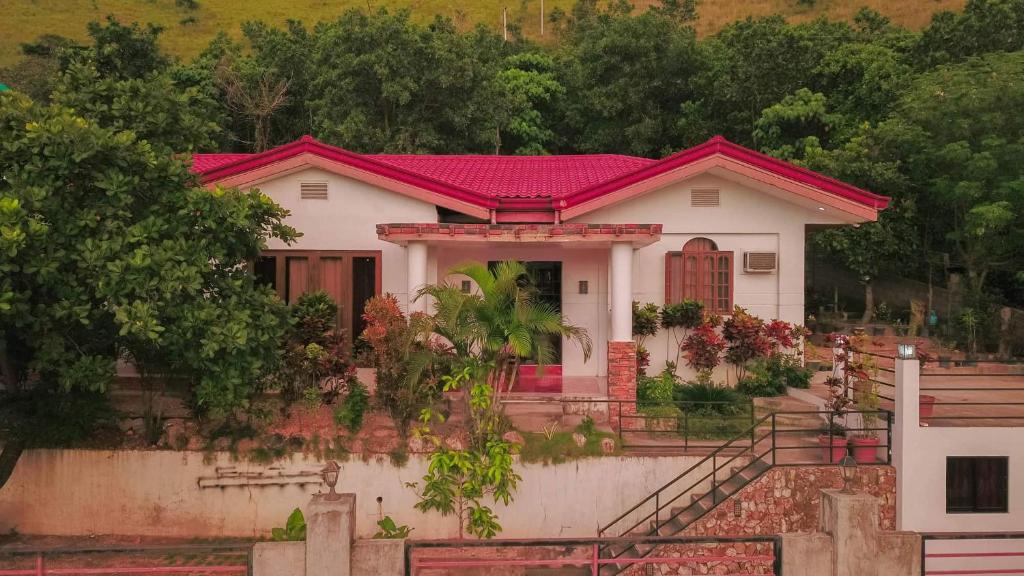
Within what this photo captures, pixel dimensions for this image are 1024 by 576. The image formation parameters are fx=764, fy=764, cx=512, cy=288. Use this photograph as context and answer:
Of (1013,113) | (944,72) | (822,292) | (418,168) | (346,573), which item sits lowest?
(346,573)

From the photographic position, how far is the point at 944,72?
2195 centimetres

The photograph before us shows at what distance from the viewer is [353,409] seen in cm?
1113

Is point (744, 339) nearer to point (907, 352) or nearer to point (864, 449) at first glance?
point (864, 449)

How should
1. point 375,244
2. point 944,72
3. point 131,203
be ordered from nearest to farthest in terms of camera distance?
point 131,203 < point 375,244 < point 944,72

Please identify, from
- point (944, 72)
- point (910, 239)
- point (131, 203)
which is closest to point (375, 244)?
point (131, 203)

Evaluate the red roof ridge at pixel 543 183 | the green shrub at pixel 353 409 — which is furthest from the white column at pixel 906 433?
the green shrub at pixel 353 409

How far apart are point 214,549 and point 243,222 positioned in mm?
4883

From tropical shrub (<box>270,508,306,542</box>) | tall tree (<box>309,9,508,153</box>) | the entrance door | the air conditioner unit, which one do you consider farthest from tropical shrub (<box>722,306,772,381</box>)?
tall tree (<box>309,9,508,153</box>)

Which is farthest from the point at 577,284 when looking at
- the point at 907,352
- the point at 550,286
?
the point at 907,352

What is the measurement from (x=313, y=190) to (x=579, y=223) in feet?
16.0

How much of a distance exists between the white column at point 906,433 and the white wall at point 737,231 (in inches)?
176

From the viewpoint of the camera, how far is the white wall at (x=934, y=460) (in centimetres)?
1031

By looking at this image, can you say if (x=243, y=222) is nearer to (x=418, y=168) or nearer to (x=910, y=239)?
(x=418, y=168)

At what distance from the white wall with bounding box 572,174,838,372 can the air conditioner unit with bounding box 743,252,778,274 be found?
152mm
